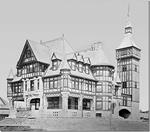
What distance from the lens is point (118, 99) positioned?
48.7 m

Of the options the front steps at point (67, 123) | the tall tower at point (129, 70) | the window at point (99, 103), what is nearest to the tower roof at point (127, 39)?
the tall tower at point (129, 70)

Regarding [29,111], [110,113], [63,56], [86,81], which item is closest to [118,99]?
[110,113]

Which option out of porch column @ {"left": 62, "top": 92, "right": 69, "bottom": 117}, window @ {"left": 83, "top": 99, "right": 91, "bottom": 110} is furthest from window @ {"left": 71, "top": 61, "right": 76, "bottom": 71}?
window @ {"left": 83, "top": 99, "right": 91, "bottom": 110}

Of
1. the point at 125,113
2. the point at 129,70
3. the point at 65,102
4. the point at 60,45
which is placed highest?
the point at 60,45

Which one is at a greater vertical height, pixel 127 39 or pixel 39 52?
pixel 127 39

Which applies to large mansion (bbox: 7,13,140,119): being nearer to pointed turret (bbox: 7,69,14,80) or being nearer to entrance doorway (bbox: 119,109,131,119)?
pointed turret (bbox: 7,69,14,80)

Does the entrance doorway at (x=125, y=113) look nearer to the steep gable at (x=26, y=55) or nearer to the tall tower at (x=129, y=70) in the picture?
the tall tower at (x=129, y=70)

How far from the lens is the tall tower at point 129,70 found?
5534cm

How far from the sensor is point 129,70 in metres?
56.6

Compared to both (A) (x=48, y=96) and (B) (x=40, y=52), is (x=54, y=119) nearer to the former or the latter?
(A) (x=48, y=96)

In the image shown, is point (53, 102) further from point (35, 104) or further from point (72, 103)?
point (35, 104)

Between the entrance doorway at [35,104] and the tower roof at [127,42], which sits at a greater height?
the tower roof at [127,42]

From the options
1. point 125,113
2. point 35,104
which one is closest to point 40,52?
point 35,104

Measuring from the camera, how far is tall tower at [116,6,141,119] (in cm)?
5534
